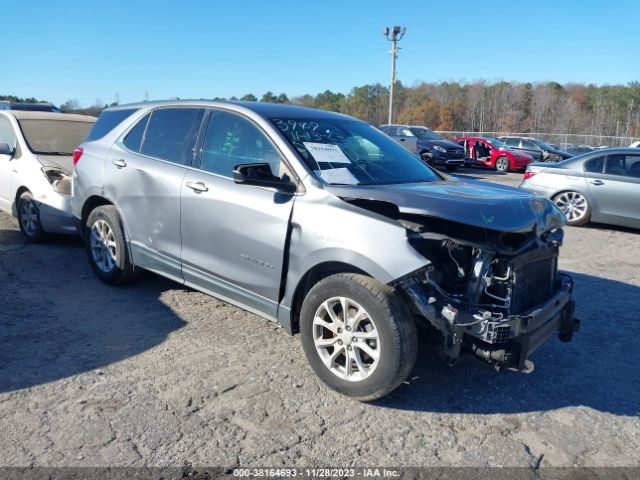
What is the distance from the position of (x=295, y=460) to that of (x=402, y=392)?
105 centimetres

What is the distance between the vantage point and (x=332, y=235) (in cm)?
358

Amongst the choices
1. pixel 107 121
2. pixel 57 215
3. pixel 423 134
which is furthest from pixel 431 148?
pixel 107 121

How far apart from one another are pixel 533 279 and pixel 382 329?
1.14 m

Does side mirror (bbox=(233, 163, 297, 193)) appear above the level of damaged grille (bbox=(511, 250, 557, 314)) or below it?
above

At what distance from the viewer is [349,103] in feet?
286

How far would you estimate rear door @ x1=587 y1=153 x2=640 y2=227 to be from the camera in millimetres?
9398

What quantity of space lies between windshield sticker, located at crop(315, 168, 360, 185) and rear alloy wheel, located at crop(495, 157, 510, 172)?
22032mm

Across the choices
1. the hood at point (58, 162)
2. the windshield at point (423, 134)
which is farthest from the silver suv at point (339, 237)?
the windshield at point (423, 134)

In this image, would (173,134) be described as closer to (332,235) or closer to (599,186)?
(332,235)

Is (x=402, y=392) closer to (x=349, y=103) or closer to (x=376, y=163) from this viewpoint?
(x=376, y=163)

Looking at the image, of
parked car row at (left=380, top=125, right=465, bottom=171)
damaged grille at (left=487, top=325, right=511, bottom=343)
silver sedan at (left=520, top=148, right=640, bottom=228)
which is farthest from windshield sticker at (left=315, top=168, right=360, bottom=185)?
parked car row at (left=380, top=125, right=465, bottom=171)

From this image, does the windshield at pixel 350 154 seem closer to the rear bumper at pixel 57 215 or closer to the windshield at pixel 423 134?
the rear bumper at pixel 57 215

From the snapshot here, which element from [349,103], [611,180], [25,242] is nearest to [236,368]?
[25,242]

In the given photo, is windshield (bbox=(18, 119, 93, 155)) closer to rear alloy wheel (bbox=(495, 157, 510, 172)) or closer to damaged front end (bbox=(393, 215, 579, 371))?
damaged front end (bbox=(393, 215, 579, 371))
